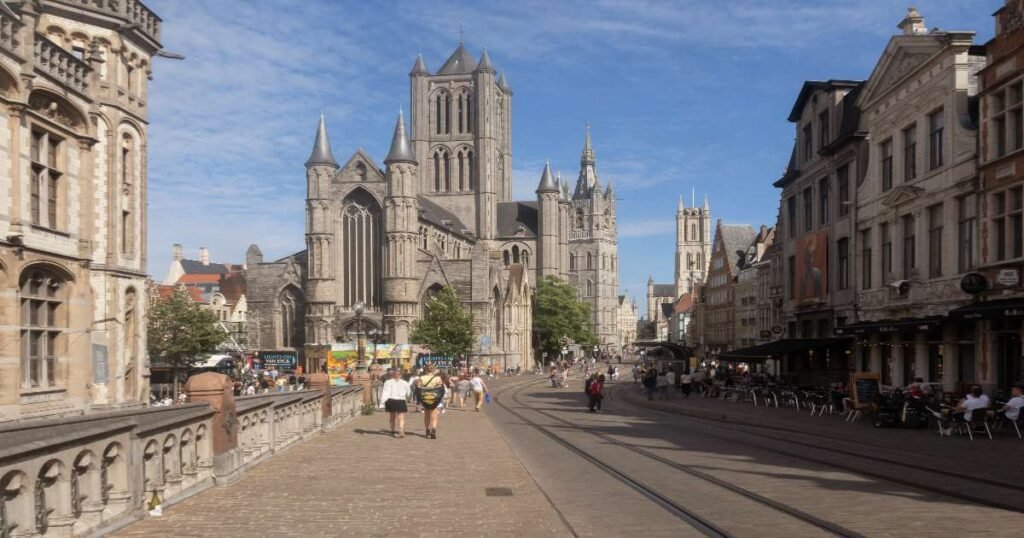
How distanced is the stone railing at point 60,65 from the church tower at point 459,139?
92828 mm

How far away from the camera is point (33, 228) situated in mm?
15969

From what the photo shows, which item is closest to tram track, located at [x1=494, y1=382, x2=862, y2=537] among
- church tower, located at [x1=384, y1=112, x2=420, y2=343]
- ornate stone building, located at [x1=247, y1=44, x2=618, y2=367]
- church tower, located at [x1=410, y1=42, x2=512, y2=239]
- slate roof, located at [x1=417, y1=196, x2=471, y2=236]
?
ornate stone building, located at [x1=247, y1=44, x2=618, y2=367]

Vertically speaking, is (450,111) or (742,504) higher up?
(450,111)

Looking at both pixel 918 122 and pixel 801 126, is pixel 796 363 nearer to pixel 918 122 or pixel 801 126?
pixel 801 126

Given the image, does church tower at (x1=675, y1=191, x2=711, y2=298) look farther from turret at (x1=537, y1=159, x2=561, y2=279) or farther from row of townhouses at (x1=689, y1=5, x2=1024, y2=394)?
row of townhouses at (x1=689, y1=5, x2=1024, y2=394)

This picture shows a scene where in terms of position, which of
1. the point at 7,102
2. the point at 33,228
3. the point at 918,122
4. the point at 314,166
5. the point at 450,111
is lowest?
the point at 33,228

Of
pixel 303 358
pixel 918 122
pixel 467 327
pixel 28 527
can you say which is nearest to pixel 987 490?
pixel 28 527

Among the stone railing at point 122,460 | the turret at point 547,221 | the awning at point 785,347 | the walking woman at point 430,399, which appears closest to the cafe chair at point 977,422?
the walking woman at point 430,399

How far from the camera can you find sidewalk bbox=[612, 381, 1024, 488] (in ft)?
45.5

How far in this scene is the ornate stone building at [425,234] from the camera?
3206 inches

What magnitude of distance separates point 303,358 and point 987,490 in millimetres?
74417

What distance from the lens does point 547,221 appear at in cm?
11975

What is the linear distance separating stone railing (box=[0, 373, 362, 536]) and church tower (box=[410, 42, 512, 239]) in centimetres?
9747

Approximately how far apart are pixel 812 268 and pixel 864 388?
1196cm
